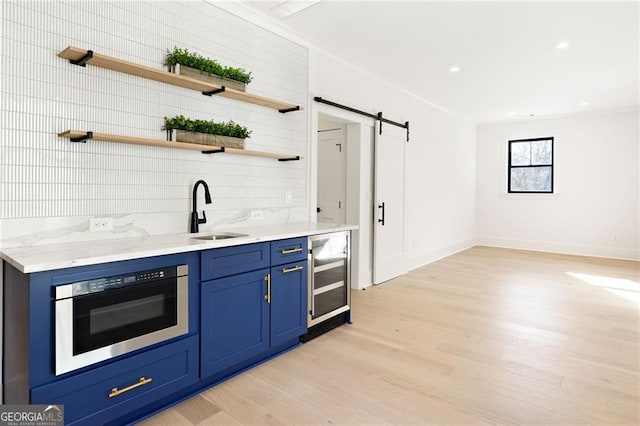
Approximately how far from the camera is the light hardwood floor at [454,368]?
2152 millimetres

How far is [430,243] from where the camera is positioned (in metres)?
6.75

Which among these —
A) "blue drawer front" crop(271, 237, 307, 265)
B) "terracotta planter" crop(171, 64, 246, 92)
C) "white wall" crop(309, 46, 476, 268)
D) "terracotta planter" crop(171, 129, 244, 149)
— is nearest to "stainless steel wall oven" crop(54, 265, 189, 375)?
"blue drawer front" crop(271, 237, 307, 265)

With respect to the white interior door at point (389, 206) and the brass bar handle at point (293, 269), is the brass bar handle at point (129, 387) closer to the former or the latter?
the brass bar handle at point (293, 269)

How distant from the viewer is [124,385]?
1922 mm

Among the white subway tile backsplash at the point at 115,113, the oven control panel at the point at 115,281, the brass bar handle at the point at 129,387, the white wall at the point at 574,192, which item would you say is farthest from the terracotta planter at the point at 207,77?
the white wall at the point at 574,192

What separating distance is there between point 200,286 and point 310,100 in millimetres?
2452

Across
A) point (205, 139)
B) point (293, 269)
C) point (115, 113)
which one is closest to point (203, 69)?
point (205, 139)

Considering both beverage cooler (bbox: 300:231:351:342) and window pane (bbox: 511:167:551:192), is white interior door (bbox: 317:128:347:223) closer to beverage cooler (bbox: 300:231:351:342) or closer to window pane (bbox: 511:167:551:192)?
beverage cooler (bbox: 300:231:351:342)

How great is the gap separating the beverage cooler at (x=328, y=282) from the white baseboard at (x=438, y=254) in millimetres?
2799

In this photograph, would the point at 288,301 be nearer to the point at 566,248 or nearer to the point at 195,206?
the point at 195,206

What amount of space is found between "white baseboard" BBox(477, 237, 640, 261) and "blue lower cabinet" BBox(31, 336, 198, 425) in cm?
802

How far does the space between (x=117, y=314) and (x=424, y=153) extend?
5507 millimetres

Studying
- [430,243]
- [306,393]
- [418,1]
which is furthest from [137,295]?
[430,243]

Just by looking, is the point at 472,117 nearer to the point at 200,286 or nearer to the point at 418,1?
the point at 418,1
